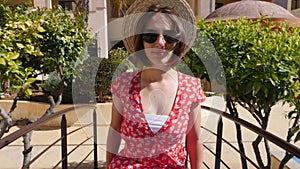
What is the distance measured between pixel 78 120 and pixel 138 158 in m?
4.78

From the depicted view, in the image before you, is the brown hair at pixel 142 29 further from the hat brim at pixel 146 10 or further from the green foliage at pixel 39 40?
the green foliage at pixel 39 40

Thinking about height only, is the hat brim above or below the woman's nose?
above

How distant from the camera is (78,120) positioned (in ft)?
20.4

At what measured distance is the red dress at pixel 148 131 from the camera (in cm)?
161

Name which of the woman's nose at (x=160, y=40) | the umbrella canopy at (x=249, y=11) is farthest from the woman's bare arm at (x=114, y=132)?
the umbrella canopy at (x=249, y=11)

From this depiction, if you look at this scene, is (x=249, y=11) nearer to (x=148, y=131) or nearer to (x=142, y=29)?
(x=142, y=29)

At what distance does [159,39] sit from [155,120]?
426 millimetres

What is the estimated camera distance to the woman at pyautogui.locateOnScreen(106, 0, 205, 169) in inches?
63.6

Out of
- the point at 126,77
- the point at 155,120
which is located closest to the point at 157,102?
the point at 155,120

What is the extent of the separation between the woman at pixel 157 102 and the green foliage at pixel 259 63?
2.26 feet

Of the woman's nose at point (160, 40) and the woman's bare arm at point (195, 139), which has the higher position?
the woman's nose at point (160, 40)

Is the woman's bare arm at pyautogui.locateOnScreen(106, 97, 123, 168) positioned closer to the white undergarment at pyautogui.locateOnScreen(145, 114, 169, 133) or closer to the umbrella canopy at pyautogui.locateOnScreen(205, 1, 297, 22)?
the white undergarment at pyautogui.locateOnScreen(145, 114, 169, 133)

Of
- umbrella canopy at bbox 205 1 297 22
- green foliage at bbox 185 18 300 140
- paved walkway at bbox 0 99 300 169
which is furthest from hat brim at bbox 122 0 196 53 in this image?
umbrella canopy at bbox 205 1 297 22

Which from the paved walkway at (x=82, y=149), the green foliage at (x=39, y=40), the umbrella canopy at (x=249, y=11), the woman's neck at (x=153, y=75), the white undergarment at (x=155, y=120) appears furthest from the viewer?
the umbrella canopy at (x=249, y=11)
